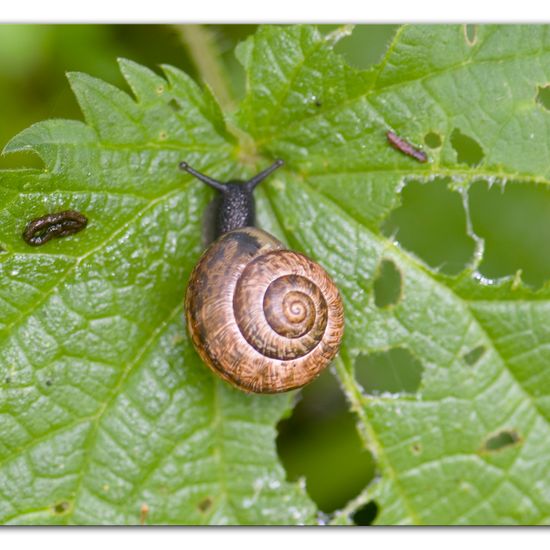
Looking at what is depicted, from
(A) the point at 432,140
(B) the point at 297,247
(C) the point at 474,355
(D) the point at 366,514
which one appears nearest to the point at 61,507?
(D) the point at 366,514

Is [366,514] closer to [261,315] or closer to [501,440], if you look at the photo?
[501,440]

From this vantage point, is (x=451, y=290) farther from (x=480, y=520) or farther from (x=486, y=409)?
(x=480, y=520)

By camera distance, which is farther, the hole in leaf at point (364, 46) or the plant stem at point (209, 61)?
the plant stem at point (209, 61)

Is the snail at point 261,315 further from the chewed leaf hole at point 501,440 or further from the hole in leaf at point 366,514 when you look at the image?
the chewed leaf hole at point 501,440

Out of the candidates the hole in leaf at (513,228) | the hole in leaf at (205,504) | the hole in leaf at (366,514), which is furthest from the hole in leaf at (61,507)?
the hole in leaf at (513,228)

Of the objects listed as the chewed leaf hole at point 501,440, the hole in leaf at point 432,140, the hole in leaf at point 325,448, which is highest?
the hole in leaf at point 432,140
